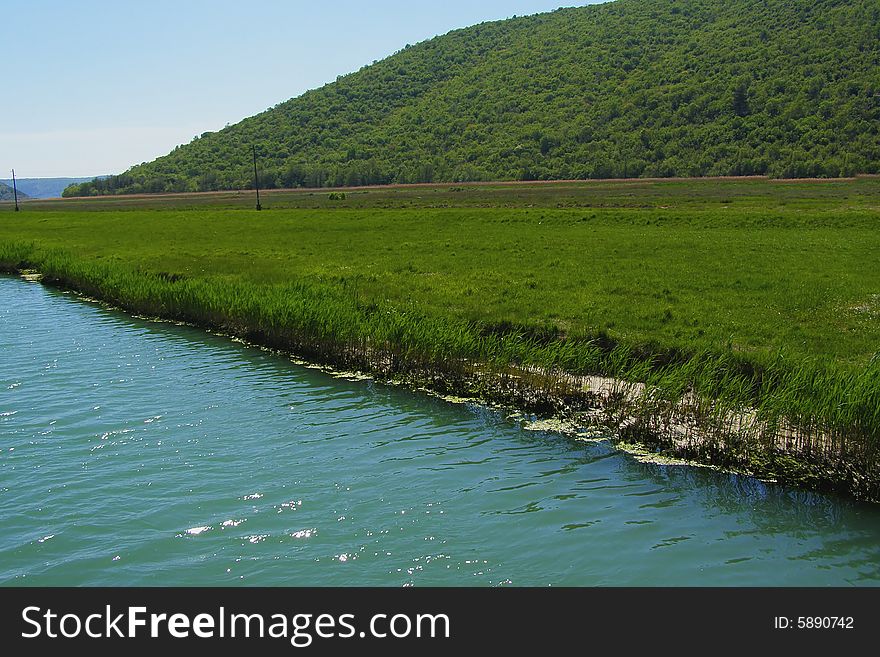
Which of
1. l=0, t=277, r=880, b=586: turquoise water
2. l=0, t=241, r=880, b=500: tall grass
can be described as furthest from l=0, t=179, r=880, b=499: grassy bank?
l=0, t=277, r=880, b=586: turquoise water

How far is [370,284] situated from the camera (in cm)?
2986

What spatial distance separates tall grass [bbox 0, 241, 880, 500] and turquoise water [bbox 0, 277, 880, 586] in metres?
0.71

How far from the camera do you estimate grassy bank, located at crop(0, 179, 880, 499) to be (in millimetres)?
14383

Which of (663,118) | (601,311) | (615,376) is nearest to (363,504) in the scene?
(615,376)

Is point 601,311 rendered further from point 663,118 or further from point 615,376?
point 663,118

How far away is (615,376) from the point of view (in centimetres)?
1733

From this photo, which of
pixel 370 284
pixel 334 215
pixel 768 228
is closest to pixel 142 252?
pixel 370 284

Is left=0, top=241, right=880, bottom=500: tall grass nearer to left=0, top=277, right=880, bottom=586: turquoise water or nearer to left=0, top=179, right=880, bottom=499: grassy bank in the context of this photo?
left=0, top=179, right=880, bottom=499: grassy bank

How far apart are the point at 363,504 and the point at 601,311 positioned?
12234 mm

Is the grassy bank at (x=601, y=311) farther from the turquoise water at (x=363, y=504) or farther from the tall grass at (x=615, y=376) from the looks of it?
the turquoise water at (x=363, y=504)

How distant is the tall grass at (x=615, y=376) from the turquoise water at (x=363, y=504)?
0.71m

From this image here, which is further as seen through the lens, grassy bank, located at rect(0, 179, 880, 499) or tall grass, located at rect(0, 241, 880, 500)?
grassy bank, located at rect(0, 179, 880, 499)

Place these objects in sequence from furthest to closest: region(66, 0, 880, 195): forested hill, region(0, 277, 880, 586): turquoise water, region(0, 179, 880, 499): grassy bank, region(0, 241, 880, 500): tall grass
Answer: region(66, 0, 880, 195): forested hill < region(0, 179, 880, 499): grassy bank < region(0, 241, 880, 500): tall grass < region(0, 277, 880, 586): turquoise water
